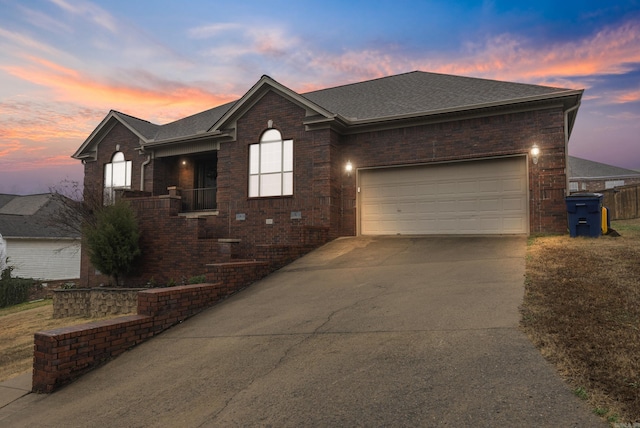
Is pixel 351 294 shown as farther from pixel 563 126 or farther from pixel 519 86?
pixel 519 86

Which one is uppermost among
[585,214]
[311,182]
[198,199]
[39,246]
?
[311,182]

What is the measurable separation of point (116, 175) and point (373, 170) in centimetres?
1269

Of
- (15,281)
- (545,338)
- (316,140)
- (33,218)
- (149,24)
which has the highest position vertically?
(149,24)

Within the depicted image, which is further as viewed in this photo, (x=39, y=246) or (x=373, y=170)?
(x=39, y=246)

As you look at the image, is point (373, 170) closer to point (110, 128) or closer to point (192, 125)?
point (192, 125)

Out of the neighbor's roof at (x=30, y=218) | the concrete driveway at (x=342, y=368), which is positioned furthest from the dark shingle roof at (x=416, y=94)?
the neighbor's roof at (x=30, y=218)

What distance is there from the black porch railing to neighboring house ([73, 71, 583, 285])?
2607mm

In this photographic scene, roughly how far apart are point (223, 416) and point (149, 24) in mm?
15212

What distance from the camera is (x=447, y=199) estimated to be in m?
13.5

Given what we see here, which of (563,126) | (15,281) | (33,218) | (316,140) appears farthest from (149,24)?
(33,218)

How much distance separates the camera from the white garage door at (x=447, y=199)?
12.8 m

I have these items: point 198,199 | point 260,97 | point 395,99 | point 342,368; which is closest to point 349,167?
point 395,99

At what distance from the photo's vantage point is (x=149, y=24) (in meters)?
15.1

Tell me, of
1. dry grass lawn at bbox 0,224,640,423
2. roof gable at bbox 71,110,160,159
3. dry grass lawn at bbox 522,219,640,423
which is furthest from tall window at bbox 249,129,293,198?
dry grass lawn at bbox 522,219,640,423
